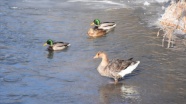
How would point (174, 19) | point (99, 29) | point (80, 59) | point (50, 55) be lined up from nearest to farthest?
point (80, 59)
point (50, 55)
point (99, 29)
point (174, 19)

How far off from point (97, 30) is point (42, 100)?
29.5 feet

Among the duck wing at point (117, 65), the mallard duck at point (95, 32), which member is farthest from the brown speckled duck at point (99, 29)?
the duck wing at point (117, 65)

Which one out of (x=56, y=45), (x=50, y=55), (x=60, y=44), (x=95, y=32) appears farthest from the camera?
(x=95, y=32)

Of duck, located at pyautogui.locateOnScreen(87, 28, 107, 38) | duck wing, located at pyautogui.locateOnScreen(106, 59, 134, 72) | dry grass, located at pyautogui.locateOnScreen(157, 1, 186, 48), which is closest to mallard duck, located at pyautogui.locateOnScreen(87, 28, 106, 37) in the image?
duck, located at pyautogui.locateOnScreen(87, 28, 107, 38)

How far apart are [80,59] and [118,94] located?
3869 millimetres

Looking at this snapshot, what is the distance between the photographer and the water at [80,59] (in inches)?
467

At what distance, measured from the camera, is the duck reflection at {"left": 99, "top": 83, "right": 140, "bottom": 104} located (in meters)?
11.5

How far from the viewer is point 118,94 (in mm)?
11961

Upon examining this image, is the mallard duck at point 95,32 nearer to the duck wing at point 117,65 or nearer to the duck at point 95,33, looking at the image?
the duck at point 95,33

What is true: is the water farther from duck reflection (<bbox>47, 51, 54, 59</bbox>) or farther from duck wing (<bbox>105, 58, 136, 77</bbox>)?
duck wing (<bbox>105, 58, 136, 77</bbox>)

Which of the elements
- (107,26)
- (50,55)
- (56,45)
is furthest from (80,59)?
(107,26)

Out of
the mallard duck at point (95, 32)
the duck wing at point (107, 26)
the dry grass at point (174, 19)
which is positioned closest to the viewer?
the dry grass at point (174, 19)

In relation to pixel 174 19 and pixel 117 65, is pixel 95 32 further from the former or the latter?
pixel 117 65

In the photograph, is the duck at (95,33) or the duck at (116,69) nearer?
the duck at (116,69)
